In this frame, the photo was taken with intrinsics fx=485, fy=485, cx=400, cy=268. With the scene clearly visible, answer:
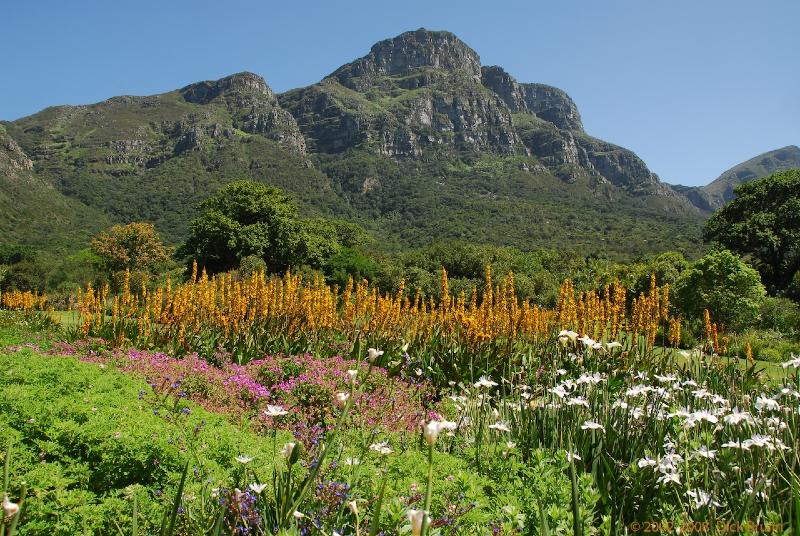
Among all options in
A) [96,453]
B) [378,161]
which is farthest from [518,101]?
[96,453]

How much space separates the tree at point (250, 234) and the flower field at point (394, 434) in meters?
21.6

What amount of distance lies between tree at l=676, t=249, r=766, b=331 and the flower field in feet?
32.0

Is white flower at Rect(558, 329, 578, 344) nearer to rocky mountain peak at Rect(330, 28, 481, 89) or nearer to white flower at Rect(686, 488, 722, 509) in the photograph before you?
white flower at Rect(686, 488, 722, 509)

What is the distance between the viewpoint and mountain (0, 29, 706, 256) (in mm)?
83812

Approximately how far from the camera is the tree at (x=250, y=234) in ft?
94.9

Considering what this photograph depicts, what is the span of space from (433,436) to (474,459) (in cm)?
236

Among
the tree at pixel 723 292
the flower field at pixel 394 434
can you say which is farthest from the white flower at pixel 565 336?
the tree at pixel 723 292

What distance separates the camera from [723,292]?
49.4 feet

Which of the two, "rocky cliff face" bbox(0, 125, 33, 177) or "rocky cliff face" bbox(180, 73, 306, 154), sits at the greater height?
"rocky cliff face" bbox(180, 73, 306, 154)

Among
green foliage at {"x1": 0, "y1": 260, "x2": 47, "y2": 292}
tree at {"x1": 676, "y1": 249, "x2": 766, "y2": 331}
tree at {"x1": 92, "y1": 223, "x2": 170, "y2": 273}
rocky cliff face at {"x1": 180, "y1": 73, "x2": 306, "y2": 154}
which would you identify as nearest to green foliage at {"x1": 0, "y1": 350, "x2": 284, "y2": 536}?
tree at {"x1": 676, "y1": 249, "x2": 766, "y2": 331}

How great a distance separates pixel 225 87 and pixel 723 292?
173695mm

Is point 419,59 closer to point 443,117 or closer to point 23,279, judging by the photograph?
point 443,117

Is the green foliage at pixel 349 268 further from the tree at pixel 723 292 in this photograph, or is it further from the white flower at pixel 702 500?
the white flower at pixel 702 500

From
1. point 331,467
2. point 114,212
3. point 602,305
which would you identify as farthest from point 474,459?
point 114,212
